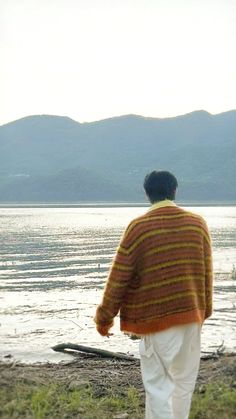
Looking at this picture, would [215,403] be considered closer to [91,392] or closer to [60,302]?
[91,392]

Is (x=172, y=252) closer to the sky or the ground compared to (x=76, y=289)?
closer to the sky

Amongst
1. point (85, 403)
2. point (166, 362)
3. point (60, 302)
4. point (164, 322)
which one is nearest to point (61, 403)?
point (85, 403)

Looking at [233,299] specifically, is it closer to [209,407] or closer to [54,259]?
[209,407]

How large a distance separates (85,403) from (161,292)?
2420 mm

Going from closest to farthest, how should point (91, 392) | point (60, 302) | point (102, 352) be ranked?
1. point (91, 392)
2. point (102, 352)
3. point (60, 302)

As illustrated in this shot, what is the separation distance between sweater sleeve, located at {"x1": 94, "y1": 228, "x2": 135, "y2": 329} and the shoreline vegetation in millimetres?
1896

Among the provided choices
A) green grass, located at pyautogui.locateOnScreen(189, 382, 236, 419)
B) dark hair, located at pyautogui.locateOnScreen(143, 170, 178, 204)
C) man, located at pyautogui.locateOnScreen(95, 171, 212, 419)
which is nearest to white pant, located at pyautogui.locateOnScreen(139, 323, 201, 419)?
man, located at pyautogui.locateOnScreen(95, 171, 212, 419)

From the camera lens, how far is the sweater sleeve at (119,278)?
16.3 feet

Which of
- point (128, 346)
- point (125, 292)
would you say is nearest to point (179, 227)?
point (125, 292)

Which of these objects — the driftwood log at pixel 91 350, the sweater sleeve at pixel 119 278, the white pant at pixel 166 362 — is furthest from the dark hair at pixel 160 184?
the driftwood log at pixel 91 350

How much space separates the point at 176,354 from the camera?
5070 millimetres

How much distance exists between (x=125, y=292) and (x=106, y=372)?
4132 mm

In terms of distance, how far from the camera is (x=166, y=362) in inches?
197

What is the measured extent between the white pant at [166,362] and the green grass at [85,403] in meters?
1.53
